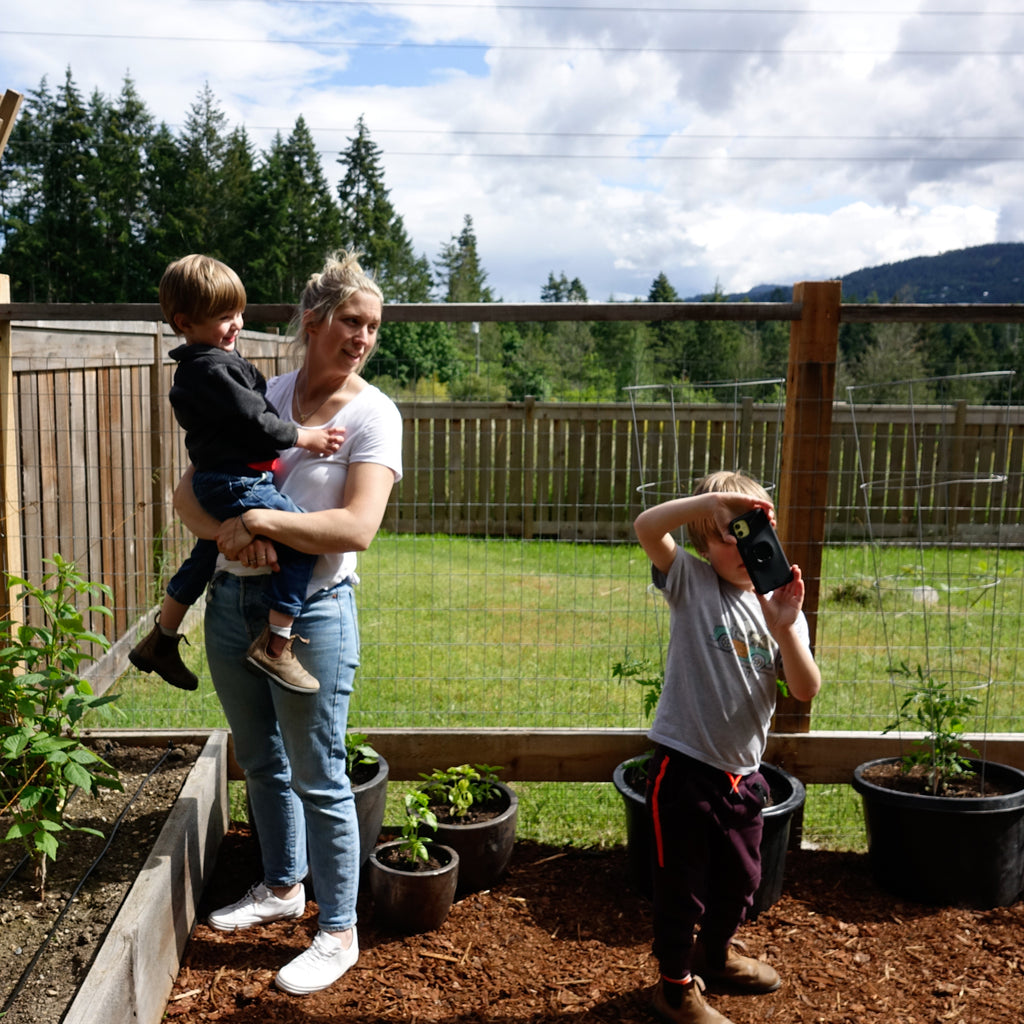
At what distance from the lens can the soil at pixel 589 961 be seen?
2514 millimetres

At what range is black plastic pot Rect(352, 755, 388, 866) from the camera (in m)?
3.01

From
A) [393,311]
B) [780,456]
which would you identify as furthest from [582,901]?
[393,311]

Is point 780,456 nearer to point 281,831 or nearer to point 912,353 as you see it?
point 281,831

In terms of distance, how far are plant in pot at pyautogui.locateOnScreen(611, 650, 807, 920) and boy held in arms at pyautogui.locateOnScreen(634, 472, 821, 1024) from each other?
447 mm

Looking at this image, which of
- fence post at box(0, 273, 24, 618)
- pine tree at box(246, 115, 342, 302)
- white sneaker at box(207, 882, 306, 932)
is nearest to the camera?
white sneaker at box(207, 882, 306, 932)

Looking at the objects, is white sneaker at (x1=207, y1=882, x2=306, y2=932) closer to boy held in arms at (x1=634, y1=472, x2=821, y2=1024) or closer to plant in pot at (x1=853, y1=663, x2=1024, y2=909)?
boy held in arms at (x1=634, y1=472, x2=821, y2=1024)

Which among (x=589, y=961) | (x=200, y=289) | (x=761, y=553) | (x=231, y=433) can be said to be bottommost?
(x=589, y=961)

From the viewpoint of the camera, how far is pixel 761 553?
2213 millimetres

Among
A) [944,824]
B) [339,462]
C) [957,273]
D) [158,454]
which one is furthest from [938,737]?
[957,273]

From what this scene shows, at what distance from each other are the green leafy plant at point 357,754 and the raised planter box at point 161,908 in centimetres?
46

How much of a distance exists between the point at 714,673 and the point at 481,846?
3.71 feet

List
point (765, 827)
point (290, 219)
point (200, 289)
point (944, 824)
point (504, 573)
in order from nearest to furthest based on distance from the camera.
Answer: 1. point (200, 289)
2. point (765, 827)
3. point (944, 824)
4. point (504, 573)
5. point (290, 219)

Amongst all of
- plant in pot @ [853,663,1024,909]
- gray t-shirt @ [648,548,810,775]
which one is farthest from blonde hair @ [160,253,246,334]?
plant in pot @ [853,663,1024,909]

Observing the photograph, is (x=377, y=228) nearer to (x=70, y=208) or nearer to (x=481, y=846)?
(x=70, y=208)
